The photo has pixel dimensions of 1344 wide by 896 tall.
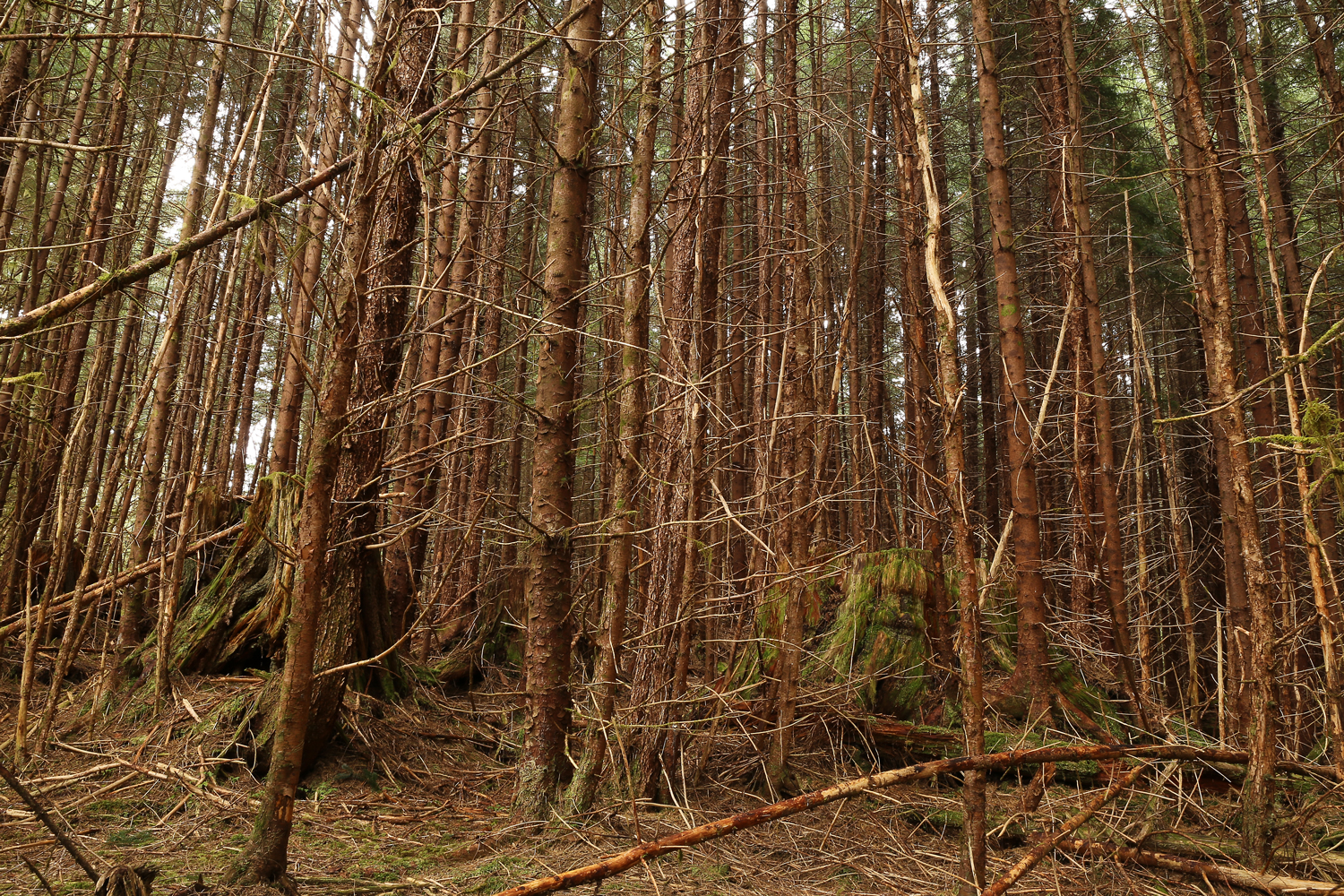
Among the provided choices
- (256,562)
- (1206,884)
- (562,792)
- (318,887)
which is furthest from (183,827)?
(1206,884)

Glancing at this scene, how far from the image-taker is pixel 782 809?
302cm

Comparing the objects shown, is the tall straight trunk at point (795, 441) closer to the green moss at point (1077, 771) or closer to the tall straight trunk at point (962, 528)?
the tall straight trunk at point (962, 528)

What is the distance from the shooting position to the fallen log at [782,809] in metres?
2.69

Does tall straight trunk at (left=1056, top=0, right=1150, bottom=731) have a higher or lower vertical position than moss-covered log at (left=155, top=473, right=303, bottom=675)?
higher

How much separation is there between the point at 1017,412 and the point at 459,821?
19.3 feet

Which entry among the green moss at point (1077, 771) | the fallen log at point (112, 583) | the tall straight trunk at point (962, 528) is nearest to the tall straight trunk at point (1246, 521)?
the tall straight trunk at point (962, 528)

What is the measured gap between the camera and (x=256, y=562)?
6.50m

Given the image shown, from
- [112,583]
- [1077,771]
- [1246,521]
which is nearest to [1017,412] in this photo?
[1077,771]

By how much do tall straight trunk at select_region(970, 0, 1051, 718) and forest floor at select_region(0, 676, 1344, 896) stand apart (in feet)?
4.77

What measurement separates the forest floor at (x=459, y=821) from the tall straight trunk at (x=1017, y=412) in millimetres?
1452

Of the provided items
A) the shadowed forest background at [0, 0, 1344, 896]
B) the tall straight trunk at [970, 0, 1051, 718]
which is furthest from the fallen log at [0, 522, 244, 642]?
the tall straight trunk at [970, 0, 1051, 718]

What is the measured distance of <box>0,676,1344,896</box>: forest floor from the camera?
3689 millimetres

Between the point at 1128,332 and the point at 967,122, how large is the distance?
18.3 feet

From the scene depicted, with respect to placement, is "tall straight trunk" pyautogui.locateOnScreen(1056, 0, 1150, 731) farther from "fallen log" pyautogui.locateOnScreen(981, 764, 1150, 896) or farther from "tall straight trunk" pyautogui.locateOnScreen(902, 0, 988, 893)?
"tall straight trunk" pyautogui.locateOnScreen(902, 0, 988, 893)
